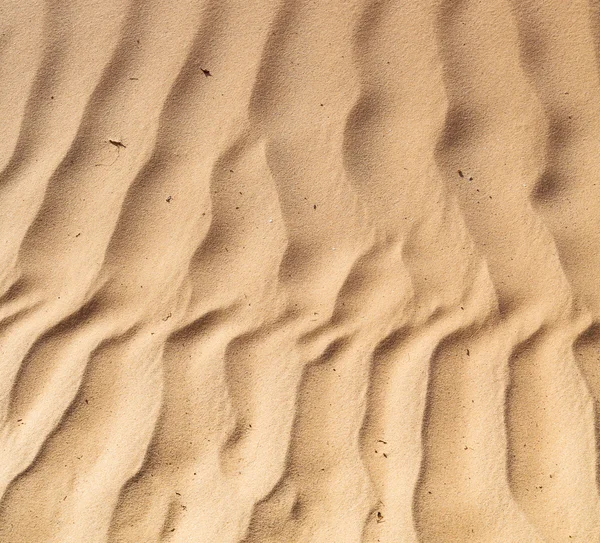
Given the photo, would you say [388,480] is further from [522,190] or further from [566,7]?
[566,7]

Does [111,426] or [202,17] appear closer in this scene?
[111,426]

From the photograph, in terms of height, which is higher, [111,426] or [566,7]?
[566,7]

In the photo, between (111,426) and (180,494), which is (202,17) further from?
(180,494)

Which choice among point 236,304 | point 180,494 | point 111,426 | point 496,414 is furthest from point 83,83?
point 496,414

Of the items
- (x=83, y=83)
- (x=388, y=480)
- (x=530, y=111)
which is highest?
(x=83, y=83)

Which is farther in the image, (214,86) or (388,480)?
(214,86)

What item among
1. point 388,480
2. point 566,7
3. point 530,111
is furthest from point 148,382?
point 566,7
